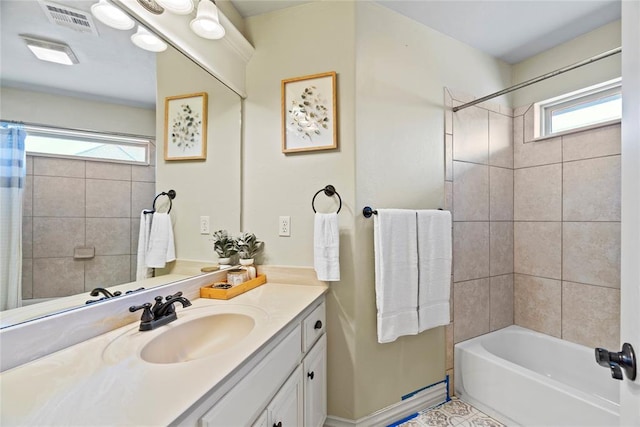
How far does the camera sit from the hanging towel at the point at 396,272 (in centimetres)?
149

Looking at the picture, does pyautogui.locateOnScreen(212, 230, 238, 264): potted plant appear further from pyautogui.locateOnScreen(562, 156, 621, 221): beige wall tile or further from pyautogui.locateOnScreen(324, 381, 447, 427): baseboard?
pyautogui.locateOnScreen(562, 156, 621, 221): beige wall tile

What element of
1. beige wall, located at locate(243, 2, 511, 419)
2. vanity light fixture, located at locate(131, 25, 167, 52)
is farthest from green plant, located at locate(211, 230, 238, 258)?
vanity light fixture, located at locate(131, 25, 167, 52)

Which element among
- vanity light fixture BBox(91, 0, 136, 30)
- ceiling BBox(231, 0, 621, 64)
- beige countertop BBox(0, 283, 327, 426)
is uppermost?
ceiling BBox(231, 0, 621, 64)

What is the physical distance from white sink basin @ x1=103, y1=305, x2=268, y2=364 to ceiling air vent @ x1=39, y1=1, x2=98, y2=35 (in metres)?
1.03

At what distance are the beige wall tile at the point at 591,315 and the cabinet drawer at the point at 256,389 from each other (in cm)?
204

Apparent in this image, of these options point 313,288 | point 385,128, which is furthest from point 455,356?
point 385,128

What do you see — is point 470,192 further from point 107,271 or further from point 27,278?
point 27,278

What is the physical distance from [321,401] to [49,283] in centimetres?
130

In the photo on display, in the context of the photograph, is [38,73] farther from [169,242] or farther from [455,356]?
[455,356]

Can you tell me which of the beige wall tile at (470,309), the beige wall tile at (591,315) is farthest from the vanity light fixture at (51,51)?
the beige wall tile at (591,315)

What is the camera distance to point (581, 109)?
6.32 ft

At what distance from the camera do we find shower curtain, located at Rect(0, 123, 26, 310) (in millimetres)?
712

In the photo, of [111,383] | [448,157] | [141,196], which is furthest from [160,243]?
[448,157]

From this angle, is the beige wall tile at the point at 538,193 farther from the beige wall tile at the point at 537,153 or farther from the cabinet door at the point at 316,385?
the cabinet door at the point at 316,385
